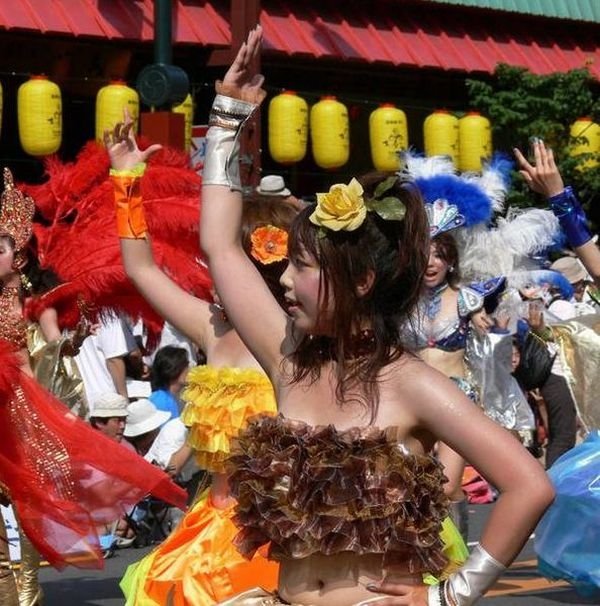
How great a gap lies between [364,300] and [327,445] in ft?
0.97

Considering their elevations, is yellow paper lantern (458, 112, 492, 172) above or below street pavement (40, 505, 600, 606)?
above

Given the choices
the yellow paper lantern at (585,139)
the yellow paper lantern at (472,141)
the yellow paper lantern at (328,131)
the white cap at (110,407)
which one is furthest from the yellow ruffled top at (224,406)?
the yellow paper lantern at (585,139)

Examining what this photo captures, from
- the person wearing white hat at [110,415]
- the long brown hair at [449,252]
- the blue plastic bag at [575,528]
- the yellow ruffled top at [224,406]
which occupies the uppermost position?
the long brown hair at [449,252]

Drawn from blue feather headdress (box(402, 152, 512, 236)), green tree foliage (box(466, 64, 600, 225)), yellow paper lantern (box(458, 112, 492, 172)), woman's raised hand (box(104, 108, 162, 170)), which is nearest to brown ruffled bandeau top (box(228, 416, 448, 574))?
woman's raised hand (box(104, 108, 162, 170))

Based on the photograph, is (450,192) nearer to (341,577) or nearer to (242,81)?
(242,81)

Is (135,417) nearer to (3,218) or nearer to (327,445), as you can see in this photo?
(3,218)

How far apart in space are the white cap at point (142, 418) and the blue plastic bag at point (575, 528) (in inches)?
135

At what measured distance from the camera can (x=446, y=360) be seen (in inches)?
316

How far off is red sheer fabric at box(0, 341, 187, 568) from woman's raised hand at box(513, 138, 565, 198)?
226 cm

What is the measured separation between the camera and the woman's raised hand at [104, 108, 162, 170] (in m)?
4.57

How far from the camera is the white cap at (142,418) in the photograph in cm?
1025

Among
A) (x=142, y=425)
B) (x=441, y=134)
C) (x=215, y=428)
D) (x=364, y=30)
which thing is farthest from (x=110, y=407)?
(x=364, y=30)

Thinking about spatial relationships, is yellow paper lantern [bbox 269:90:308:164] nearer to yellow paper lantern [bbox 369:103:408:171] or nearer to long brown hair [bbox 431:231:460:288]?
yellow paper lantern [bbox 369:103:408:171]

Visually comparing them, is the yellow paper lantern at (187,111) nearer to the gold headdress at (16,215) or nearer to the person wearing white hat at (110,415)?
the person wearing white hat at (110,415)
